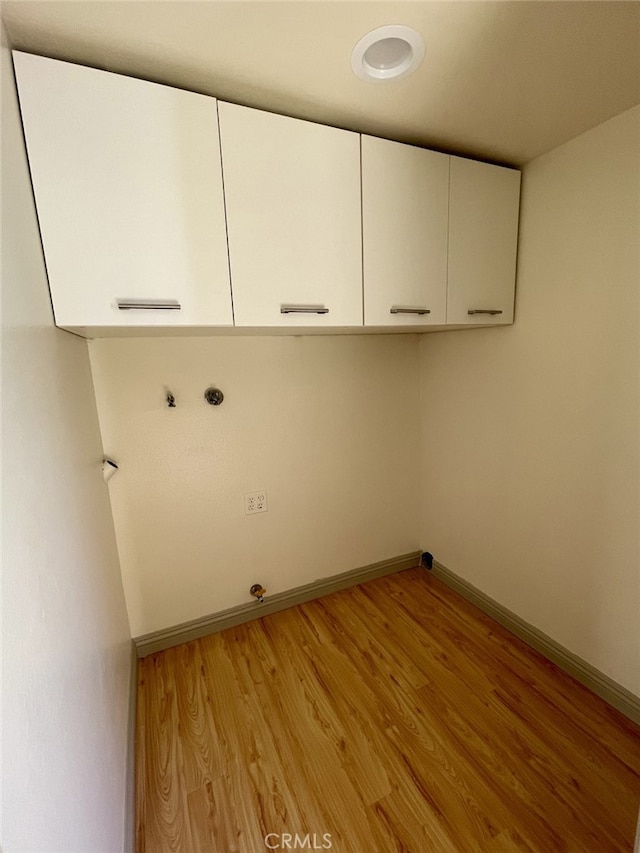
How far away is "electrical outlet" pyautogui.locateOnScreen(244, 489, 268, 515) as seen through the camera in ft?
6.35

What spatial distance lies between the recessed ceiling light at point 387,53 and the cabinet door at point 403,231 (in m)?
0.24

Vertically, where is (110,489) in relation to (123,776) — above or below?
above

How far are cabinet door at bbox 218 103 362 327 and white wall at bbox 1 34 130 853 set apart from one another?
53cm

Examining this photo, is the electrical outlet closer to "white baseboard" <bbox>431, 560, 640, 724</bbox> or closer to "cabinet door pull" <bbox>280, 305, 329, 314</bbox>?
"cabinet door pull" <bbox>280, 305, 329, 314</bbox>

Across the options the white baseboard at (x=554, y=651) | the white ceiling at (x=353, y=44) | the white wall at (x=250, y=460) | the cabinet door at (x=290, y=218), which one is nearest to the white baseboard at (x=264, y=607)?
the white wall at (x=250, y=460)

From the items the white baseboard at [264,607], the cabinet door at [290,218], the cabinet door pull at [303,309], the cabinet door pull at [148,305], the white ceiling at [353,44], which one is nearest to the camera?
the white ceiling at [353,44]

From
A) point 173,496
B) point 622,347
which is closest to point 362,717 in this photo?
point 173,496

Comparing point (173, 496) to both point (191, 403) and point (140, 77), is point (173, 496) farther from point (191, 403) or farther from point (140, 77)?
point (140, 77)

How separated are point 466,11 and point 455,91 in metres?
0.30

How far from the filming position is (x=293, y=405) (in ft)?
6.48

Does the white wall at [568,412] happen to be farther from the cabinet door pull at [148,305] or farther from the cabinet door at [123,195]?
the cabinet door pull at [148,305]

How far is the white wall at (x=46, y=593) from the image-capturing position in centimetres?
54

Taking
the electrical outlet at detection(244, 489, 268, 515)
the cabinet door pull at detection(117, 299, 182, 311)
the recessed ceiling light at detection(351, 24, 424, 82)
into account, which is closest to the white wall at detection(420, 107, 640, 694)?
the recessed ceiling light at detection(351, 24, 424, 82)

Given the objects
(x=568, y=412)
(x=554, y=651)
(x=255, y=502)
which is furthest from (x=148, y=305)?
(x=554, y=651)
